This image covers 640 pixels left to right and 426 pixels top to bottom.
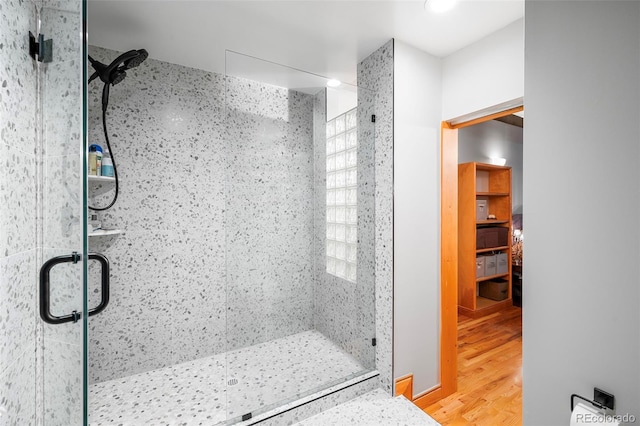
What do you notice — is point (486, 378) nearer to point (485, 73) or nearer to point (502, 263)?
point (502, 263)

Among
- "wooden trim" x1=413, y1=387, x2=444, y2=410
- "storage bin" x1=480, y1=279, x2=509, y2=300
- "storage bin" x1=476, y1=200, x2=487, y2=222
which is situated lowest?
"wooden trim" x1=413, y1=387, x2=444, y2=410

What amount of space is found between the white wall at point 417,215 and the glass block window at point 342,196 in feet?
0.95

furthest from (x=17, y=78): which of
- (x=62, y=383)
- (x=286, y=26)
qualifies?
(x=286, y=26)

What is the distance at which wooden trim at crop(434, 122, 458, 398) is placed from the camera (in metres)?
1.99

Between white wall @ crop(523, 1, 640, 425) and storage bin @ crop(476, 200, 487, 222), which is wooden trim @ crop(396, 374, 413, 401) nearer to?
white wall @ crop(523, 1, 640, 425)

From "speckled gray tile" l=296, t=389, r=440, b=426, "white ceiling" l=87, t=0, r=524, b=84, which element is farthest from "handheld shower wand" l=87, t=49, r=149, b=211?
"speckled gray tile" l=296, t=389, r=440, b=426

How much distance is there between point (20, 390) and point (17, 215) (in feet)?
2.05

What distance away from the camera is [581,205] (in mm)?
691

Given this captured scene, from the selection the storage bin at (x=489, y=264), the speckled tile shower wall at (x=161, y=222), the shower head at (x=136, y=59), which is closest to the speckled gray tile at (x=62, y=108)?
the shower head at (x=136, y=59)

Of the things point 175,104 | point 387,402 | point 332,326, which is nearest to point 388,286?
point 332,326

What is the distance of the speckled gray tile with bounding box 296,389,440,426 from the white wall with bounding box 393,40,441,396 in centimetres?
19

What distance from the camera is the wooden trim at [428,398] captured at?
74.4 inches

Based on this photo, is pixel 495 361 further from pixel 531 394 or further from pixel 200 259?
pixel 200 259

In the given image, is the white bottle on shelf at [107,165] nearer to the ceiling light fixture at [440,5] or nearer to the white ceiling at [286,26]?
the white ceiling at [286,26]
